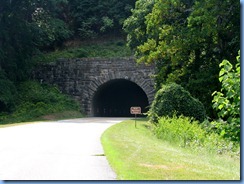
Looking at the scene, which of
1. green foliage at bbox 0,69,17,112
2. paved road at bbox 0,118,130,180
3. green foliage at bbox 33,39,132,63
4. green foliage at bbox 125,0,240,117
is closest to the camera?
paved road at bbox 0,118,130,180

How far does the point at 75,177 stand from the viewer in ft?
29.1

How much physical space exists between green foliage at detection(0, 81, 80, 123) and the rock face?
875mm

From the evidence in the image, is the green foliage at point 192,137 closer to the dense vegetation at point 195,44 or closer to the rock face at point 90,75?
the dense vegetation at point 195,44

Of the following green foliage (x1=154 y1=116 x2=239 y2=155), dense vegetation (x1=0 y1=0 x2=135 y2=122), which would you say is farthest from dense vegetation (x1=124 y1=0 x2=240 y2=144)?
dense vegetation (x1=0 y1=0 x2=135 y2=122)

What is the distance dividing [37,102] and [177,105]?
644 inches

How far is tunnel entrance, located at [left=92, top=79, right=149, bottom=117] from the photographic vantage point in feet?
136

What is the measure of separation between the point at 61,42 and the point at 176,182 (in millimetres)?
38789

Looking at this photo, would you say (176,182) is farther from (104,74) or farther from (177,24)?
(104,74)

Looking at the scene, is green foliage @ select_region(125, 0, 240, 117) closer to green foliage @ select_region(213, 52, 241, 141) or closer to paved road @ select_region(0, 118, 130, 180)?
paved road @ select_region(0, 118, 130, 180)

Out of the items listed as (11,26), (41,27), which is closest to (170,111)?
(11,26)

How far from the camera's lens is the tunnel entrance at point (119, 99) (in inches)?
1635

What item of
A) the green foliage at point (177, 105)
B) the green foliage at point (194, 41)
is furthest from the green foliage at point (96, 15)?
the green foliage at point (177, 105)

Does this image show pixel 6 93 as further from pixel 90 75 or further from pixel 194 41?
pixel 194 41

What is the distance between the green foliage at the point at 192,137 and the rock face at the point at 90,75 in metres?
16.8
